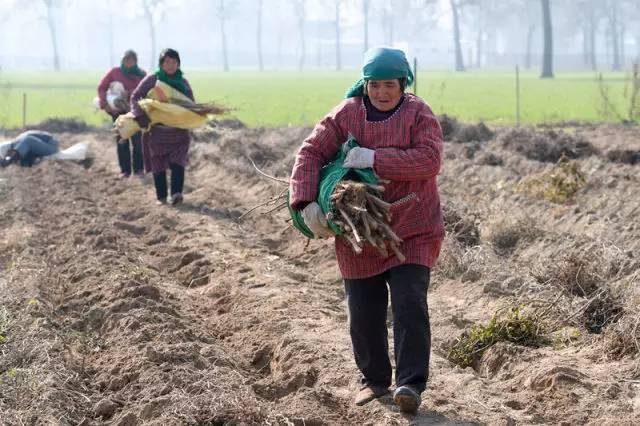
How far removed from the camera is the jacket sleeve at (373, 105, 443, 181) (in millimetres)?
4992

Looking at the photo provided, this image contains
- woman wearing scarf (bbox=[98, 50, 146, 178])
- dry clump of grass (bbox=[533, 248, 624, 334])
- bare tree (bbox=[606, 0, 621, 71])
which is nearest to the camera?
dry clump of grass (bbox=[533, 248, 624, 334])

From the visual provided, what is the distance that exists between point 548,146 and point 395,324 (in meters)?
10.8

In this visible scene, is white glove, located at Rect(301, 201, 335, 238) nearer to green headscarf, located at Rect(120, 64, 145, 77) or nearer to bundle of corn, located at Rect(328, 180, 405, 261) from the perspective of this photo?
bundle of corn, located at Rect(328, 180, 405, 261)

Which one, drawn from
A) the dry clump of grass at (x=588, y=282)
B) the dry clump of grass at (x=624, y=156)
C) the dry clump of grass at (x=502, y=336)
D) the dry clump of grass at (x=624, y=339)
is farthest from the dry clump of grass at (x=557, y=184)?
the dry clump of grass at (x=624, y=339)

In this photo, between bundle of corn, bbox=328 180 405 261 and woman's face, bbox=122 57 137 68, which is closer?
bundle of corn, bbox=328 180 405 261

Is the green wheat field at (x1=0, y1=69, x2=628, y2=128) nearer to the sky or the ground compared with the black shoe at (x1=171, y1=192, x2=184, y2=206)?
nearer to the sky

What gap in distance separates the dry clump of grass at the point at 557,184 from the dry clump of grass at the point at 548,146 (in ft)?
9.17

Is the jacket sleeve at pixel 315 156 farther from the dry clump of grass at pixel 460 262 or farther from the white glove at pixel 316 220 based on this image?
the dry clump of grass at pixel 460 262

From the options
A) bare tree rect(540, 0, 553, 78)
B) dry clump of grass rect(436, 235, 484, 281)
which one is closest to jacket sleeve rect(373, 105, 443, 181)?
dry clump of grass rect(436, 235, 484, 281)

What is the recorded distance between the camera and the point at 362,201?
488cm

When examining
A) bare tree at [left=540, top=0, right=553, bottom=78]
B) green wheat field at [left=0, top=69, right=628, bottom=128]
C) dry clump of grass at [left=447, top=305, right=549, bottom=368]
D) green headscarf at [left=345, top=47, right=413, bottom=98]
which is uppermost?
bare tree at [left=540, top=0, right=553, bottom=78]

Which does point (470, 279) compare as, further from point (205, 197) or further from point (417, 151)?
point (205, 197)

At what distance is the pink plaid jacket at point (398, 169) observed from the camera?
5027mm

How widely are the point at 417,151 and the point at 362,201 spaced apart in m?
0.38
